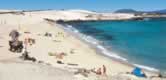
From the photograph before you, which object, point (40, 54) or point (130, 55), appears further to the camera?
point (130, 55)

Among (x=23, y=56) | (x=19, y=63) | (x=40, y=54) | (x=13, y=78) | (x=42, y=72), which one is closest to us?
(x=13, y=78)

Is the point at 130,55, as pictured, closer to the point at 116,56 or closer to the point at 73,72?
the point at 116,56

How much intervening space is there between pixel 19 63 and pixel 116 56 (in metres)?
17.5

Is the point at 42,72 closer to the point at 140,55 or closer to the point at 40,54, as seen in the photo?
the point at 40,54

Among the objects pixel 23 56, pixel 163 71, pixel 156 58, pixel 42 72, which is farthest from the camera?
pixel 156 58

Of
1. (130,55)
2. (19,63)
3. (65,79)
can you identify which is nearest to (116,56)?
(130,55)

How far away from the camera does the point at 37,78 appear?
22234mm

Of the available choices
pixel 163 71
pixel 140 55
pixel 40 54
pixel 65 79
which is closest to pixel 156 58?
pixel 140 55

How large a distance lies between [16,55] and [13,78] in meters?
10.7

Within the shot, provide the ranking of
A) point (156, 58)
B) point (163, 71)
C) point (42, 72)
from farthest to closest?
1. point (156, 58)
2. point (163, 71)
3. point (42, 72)

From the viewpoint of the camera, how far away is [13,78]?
72.3 feet

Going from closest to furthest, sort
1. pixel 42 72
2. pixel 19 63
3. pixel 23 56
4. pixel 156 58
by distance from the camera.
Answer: pixel 42 72 < pixel 19 63 < pixel 23 56 < pixel 156 58

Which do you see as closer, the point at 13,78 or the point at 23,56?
the point at 13,78

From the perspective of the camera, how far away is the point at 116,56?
42.9 meters
